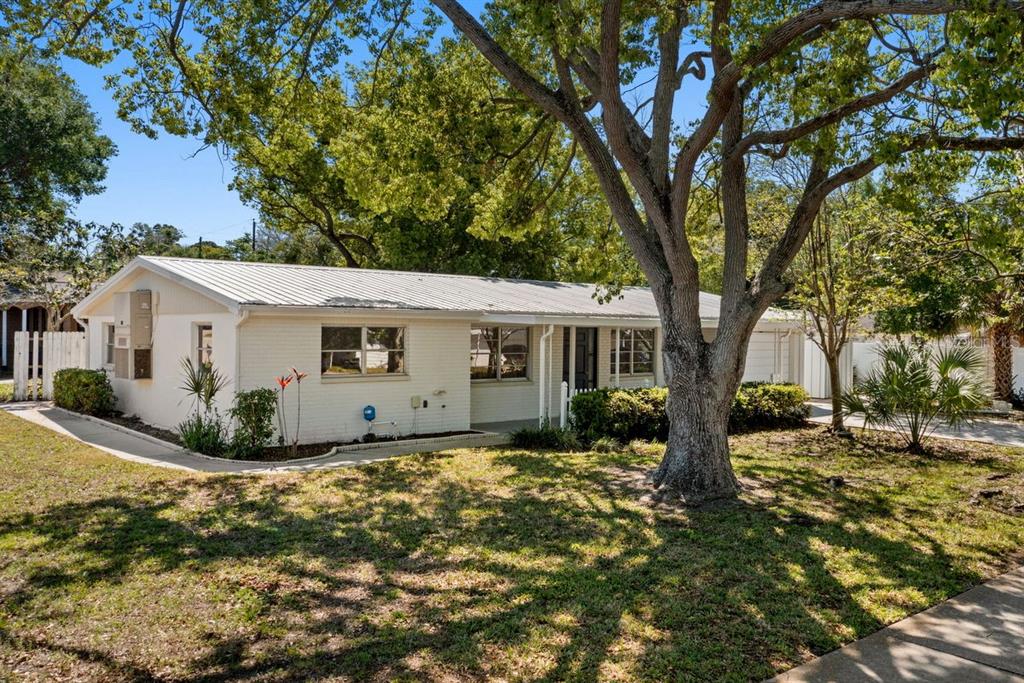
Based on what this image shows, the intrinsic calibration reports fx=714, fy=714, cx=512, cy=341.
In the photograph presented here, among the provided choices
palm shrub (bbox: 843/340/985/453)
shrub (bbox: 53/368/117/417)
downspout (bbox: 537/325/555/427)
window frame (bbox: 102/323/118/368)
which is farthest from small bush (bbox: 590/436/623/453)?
window frame (bbox: 102/323/118/368)

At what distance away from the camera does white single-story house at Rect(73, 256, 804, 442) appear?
12.7 m

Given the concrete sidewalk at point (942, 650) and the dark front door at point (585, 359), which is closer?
the concrete sidewalk at point (942, 650)

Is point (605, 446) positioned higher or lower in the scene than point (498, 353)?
lower

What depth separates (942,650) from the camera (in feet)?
16.0

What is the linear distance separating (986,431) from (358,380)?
544 inches

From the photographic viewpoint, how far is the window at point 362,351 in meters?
13.4

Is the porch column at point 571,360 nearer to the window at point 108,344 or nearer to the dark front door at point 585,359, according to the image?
the dark front door at point 585,359

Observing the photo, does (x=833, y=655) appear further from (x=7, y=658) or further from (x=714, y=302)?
(x=714, y=302)

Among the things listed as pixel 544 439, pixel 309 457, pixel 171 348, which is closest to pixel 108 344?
pixel 171 348

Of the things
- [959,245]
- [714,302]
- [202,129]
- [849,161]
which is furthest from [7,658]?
[714,302]

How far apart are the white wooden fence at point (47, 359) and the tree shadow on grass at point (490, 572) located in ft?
41.0

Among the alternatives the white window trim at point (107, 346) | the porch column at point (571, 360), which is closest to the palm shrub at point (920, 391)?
the porch column at point (571, 360)

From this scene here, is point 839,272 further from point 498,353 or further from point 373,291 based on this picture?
point 373,291

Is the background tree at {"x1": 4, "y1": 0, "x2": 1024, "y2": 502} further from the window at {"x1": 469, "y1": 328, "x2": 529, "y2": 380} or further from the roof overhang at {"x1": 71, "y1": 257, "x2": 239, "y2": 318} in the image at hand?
the window at {"x1": 469, "y1": 328, "x2": 529, "y2": 380}
